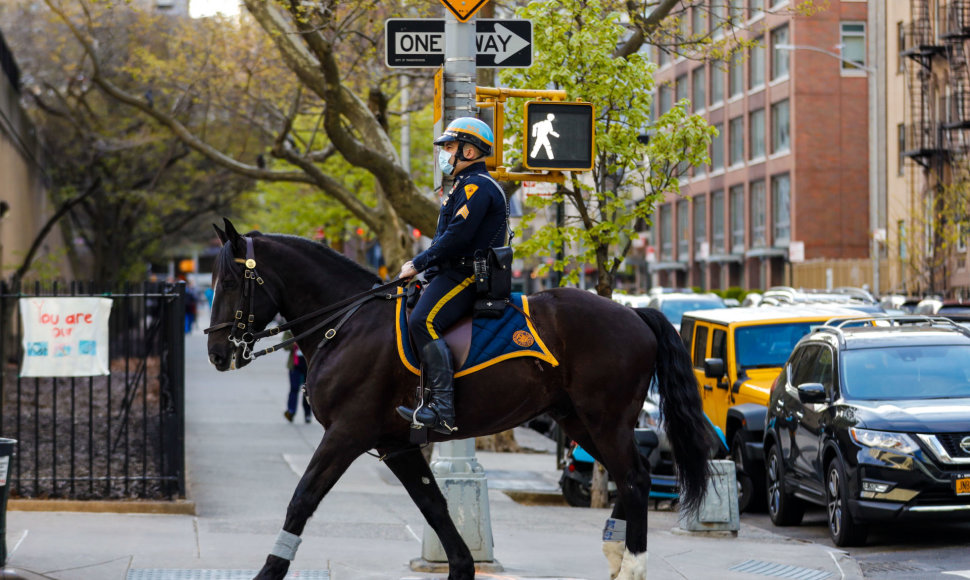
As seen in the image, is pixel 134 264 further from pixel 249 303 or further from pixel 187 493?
pixel 249 303

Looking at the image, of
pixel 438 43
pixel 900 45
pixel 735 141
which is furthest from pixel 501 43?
pixel 735 141

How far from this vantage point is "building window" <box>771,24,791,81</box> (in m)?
61.8

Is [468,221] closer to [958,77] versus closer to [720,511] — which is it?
[720,511]

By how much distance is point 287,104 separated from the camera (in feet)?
99.8

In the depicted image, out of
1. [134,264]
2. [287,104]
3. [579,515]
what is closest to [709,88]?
[134,264]

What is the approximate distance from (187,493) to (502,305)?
22.8 feet

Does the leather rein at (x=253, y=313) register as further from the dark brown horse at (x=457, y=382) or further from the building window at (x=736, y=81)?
the building window at (x=736, y=81)

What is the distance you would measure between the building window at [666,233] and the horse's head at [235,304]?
73327 mm

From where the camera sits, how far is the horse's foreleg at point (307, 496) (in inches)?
300

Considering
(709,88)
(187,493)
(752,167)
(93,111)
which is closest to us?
(187,493)

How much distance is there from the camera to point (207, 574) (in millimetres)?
9086

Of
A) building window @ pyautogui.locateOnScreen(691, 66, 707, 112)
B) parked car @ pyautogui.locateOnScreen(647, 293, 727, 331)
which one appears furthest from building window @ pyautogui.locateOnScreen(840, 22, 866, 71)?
parked car @ pyautogui.locateOnScreen(647, 293, 727, 331)

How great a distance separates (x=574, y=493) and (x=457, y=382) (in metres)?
7.56

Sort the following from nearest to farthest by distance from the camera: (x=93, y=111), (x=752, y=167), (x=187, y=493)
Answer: (x=187, y=493)
(x=93, y=111)
(x=752, y=167)
